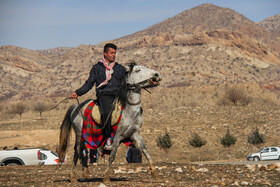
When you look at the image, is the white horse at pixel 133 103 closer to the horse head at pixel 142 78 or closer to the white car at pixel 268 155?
the horse head at pixel 142 78

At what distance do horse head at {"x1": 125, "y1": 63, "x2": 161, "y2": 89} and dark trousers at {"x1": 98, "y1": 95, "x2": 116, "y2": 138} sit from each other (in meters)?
0.71

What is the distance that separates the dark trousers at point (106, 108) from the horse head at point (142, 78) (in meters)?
0.71

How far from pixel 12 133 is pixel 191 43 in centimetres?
9400

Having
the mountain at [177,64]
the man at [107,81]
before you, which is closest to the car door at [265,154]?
the man at [107,81]

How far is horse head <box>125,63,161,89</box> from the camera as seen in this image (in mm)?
8688

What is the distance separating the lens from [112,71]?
9.42 metres

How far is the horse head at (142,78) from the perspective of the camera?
869cm

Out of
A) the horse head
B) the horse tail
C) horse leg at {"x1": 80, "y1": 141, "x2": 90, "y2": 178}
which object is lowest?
horse leg at {"x1": 80, "y1": 141, "x2": 90, "y2": 178}

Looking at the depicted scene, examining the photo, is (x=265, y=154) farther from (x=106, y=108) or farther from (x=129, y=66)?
(x=129, y=66)

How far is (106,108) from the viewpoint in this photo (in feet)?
30.0

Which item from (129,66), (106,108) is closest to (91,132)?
(106,108)

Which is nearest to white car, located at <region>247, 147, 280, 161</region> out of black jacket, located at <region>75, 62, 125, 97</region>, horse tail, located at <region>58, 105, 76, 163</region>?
horse tail, located at <region>58, 105, 76, 163</region>

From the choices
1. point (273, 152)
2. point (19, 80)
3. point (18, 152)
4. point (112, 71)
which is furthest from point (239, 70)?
point (112, 71)

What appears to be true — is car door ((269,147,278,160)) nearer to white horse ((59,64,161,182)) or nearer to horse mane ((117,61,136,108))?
white horse ((59,64,161,182))
